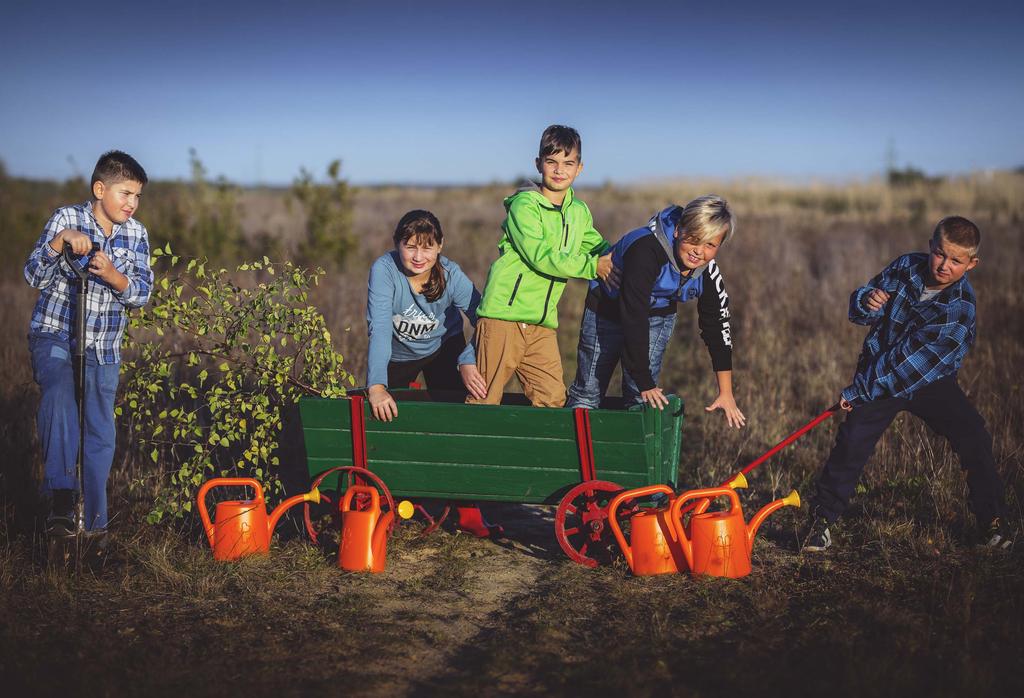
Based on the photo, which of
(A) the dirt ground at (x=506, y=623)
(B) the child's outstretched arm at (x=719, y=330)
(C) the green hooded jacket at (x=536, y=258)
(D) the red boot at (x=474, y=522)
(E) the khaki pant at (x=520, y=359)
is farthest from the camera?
(D) the red boot at (x=474, y=522)

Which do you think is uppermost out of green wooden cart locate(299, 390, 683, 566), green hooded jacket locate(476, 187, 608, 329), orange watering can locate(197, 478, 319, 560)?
green hooded jacket locate(476, 187, 608, 329)

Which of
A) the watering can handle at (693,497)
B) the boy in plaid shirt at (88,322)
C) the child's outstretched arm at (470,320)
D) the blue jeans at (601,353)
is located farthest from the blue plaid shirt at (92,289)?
the watering can handle at (693,497)

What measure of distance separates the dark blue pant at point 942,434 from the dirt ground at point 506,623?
31 centimetres

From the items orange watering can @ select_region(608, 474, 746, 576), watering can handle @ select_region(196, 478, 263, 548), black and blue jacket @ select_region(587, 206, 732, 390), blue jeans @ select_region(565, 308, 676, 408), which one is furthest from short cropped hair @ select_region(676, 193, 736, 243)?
watering can handle @ select_region(196, 478, 263, 548)

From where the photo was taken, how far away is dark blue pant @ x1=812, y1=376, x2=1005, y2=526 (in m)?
4.55

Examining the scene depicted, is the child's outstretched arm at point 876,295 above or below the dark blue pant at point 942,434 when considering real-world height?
above

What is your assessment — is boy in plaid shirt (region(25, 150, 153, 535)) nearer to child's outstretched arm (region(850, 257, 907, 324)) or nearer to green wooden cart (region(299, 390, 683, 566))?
green wooden cart (region(299, 390, 683, 566))

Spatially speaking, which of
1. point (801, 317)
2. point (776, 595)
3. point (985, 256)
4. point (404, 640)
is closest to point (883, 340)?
point (776, 595)

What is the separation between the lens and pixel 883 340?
4.70 metres

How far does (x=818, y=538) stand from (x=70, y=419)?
12.5 ft

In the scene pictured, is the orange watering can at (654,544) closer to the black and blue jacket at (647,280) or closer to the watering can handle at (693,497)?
the watering can handle at (693,497)

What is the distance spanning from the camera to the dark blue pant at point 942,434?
4.55m

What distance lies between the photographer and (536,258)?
4.61 metres

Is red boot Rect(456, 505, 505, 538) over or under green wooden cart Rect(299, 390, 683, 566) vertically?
under
